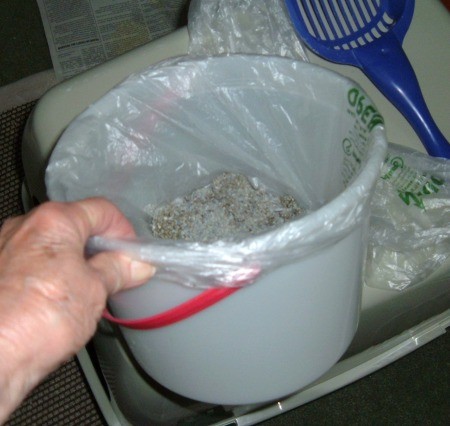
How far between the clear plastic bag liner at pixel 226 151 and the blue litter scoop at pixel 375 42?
0.36 ft

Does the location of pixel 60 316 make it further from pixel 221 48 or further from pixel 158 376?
pixel 221 48

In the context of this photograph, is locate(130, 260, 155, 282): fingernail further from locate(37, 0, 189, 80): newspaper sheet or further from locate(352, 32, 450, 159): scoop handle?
locate(37, 0, 189, 80): newspaper sheet

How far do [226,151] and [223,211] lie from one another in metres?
0.06

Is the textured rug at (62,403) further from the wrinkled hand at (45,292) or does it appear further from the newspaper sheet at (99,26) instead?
the wrinkled hand at (45,292)

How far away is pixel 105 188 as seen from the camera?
522mm

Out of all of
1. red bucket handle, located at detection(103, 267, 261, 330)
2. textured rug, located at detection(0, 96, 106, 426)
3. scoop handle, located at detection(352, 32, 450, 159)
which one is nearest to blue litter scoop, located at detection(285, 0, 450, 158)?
scoop handle, located at detection(352, 32, 450, 159)

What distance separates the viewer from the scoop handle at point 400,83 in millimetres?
589

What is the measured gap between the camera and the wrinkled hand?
0.93 feet

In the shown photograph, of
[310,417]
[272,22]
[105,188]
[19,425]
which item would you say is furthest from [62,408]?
[272,22]

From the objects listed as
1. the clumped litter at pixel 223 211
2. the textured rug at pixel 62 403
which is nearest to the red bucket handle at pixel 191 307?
the clumped litter at pixel 223 211

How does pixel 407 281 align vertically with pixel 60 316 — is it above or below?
below

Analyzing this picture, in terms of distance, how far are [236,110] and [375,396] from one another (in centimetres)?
48

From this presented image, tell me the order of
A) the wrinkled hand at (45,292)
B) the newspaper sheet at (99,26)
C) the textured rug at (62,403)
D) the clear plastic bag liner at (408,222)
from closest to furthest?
1. the wrinkled hand at (45,292)
2. the clear plastic bag liner at (408,222)
3. the textured rug at (62,403)
4. the newspaper sheet at (99,26)

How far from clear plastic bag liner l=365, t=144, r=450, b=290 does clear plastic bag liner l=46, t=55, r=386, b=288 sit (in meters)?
0.06
